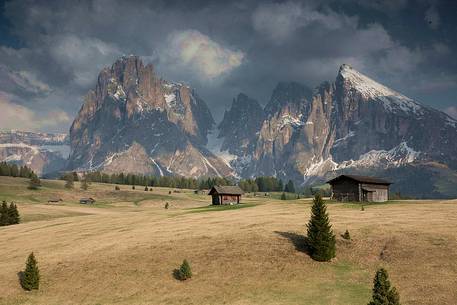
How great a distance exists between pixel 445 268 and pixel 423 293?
6211 mm

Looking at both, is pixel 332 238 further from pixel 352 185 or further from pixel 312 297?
pixel 352 185

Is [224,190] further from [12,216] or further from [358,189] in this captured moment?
[12,216]

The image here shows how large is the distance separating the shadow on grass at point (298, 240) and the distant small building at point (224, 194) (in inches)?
3106

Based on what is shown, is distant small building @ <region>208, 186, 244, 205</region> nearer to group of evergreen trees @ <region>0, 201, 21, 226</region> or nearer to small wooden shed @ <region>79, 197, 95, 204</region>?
group of evergreen trees @ <region>0, 201, 21, 226</region>

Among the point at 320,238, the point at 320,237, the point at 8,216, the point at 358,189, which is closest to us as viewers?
the point at 320,238

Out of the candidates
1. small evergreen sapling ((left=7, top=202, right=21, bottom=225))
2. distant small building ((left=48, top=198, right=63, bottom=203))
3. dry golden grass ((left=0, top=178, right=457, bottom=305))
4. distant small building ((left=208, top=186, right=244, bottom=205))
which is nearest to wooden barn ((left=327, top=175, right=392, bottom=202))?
dry golden grass ((left=0, top=178, right=457, bottom=305))

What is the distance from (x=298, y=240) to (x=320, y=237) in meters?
5.68

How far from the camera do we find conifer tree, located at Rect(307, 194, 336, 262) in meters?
48.7

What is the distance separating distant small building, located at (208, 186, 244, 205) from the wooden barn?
126ft

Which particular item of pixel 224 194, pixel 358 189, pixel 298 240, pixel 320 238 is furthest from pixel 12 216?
pixel 320 238

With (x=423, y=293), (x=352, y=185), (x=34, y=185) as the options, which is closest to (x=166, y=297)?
(x=423, y=293)

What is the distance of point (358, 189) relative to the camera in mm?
102938

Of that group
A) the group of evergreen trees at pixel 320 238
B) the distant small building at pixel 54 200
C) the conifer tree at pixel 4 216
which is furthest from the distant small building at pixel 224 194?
the group of evergreen trees at pixel 320 238

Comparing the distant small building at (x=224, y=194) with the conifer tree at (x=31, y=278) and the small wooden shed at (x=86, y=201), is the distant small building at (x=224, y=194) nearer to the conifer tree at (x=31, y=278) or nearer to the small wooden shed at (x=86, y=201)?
the small wooden shed at (x=86, y=201)
